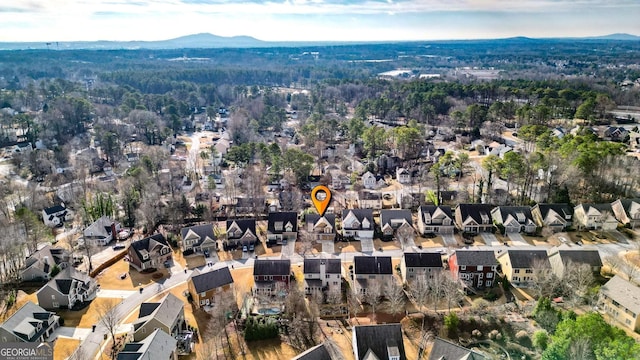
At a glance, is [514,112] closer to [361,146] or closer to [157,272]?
[361,146]

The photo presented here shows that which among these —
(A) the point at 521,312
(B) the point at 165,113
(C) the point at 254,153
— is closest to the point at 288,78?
(B) the point at 165,113

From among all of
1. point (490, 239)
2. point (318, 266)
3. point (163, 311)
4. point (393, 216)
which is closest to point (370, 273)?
point (318, 266)

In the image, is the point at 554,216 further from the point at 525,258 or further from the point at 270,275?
the point at 270,275

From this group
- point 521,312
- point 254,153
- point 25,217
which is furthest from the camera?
point 254,153

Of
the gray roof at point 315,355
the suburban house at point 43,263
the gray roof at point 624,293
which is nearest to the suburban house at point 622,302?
the gray roof at point 624,293

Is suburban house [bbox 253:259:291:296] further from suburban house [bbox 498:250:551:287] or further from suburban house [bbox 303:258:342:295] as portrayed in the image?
suburban house [bbox 498:250:551:287]

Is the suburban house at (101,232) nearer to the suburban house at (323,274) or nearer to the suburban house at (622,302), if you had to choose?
the suburban house at (323,274)

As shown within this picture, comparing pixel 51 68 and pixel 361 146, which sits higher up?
pixel 51 68
